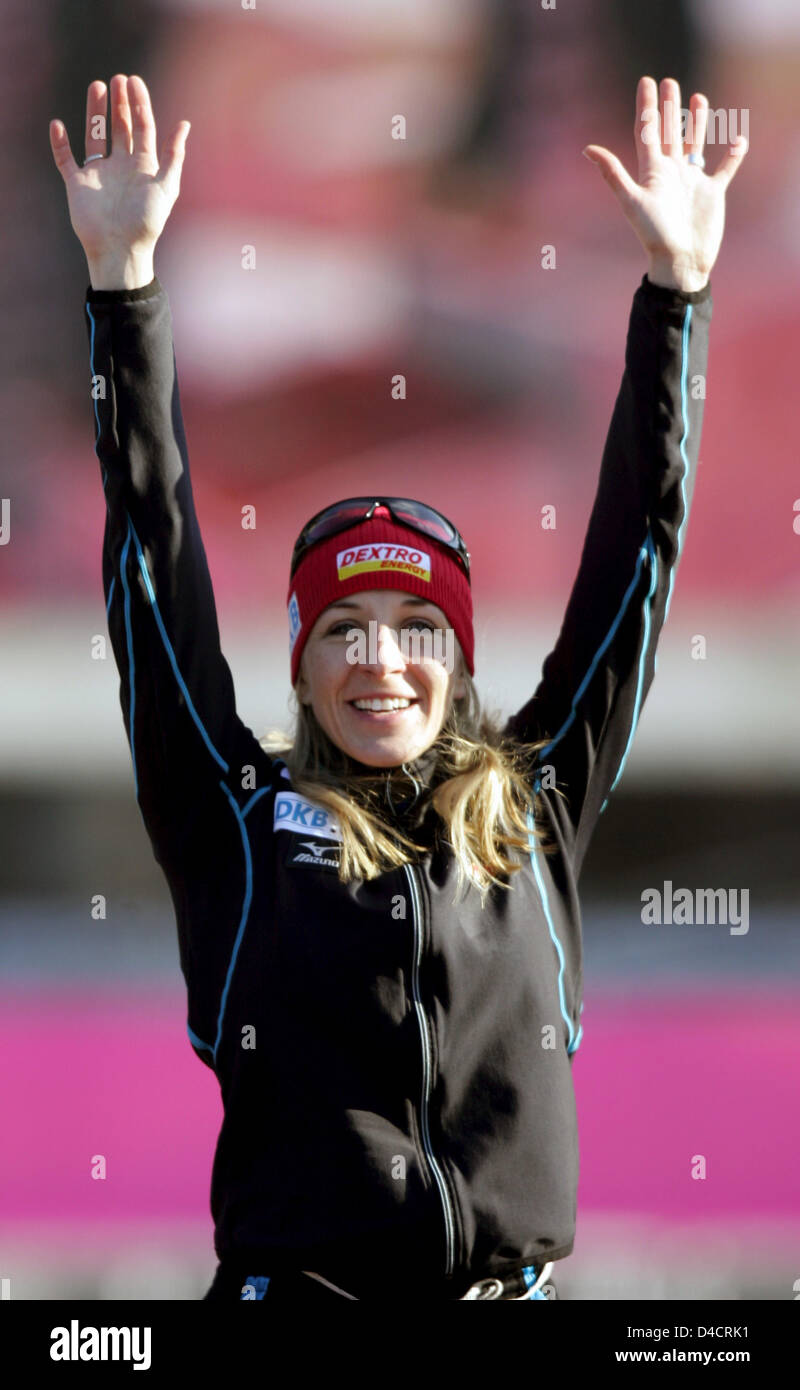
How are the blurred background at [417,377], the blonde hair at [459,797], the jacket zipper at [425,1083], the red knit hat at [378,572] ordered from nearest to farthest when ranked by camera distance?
the jacket zipper at [425,1083] < the blonde hair at [459,797] < the red knit hat at [378,572] < the blurred background at [417,377]

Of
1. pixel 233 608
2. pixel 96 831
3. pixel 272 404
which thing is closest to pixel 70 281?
pixel 272 404

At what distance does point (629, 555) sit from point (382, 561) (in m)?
0.26

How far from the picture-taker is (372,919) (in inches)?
57.2

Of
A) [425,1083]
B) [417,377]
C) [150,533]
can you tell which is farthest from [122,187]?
[417,377]

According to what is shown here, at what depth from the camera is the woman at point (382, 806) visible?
55.3 inches

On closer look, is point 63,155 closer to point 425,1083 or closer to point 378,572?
point 378,572

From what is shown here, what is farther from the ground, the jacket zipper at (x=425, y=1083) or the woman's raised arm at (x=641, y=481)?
the woman's raised arm at (x=641, y=481)

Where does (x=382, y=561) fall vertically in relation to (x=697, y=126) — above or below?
below

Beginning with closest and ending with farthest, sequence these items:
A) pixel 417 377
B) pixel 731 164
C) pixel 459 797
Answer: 1. pixel 459 797
2. pixel 731 164
3. pixel 417 377

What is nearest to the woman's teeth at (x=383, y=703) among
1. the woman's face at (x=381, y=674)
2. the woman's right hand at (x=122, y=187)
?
the woman's face at (x=381, y=674)

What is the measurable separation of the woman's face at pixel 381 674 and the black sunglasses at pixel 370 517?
0.30 feet

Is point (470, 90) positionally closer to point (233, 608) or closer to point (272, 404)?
point (272, 404)

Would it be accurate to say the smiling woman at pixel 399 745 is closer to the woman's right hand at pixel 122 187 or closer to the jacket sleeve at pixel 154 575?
the jacket sleeve at pixel 154 575

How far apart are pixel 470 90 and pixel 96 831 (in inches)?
84.2
